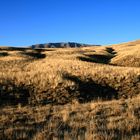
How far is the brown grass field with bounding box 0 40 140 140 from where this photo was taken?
13048 millimetres

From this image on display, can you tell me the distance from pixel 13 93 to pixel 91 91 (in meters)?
5.12

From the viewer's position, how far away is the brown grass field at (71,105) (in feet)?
42.8

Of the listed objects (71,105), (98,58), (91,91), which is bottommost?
(71,105)

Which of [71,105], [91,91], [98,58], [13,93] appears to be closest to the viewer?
[71,105]

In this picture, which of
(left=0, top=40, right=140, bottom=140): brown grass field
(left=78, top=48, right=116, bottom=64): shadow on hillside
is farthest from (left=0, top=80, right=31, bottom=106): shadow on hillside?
(left=78, top=48, right=116, bottom=64): shadow on hillside

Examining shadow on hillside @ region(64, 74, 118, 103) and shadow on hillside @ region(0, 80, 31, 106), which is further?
shadow on hillside @ region(64, 74, 118, 103)

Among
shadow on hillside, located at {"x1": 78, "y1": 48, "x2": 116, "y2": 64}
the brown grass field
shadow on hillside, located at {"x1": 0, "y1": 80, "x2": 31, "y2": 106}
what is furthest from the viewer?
shadow on hillside, located at {"x1": 78, "y1": 48, "x2": 116, "y2": 64}

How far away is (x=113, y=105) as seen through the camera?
59.7 feet

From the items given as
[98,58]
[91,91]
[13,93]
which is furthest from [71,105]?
[98,58]

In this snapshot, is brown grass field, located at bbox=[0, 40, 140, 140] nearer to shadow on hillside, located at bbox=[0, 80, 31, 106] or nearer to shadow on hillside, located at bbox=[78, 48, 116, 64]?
shadow on hillside, located at bbox=[0, 80, 31, 106]

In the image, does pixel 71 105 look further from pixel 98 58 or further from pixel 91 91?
pixel 98 58

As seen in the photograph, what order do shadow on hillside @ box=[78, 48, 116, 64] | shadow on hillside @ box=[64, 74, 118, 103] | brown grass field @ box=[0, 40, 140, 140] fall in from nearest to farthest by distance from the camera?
brown grass field @ box=[0, 40, 140, 140] < shadow on hillside @ box=[64, 74, 118, 103] < shadow on hillside @ box=[78, 48, 116, 64]

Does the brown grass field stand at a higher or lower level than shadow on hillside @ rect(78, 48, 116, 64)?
lower

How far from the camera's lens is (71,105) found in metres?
19.2
